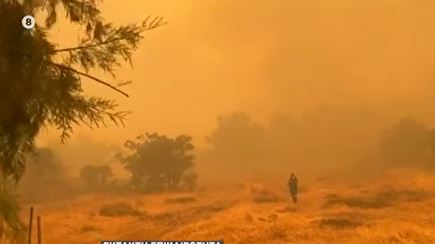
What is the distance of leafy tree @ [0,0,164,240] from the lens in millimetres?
4371

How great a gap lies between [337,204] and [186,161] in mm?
21588

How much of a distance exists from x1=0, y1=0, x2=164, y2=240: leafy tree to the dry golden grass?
574 inches

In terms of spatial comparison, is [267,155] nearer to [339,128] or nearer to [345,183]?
[339,128]

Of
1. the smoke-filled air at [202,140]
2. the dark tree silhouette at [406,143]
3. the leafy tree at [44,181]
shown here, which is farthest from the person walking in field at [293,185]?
the dark tree silhouette at [406,143]

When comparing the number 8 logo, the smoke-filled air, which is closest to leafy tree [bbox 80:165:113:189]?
the smoke-filled air

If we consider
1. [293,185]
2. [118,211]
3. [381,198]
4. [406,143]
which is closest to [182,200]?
[118,211]

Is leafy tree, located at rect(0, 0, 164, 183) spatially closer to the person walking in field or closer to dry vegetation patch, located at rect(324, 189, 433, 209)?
the person walking in field

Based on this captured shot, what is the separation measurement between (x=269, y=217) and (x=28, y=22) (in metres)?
19.5

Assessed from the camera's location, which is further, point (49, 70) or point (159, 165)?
point (159, 165)

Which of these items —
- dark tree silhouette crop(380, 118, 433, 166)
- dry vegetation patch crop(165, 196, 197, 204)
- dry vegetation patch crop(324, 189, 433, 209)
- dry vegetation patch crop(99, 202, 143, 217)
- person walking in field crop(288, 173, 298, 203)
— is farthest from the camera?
dark tree silhouette crop(380, 118, 433, 166)

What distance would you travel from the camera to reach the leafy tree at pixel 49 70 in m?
4.37

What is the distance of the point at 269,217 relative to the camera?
22891mm

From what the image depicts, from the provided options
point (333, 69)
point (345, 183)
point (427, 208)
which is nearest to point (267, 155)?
point (345, 183)

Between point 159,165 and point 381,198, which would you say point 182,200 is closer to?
point 159,165
